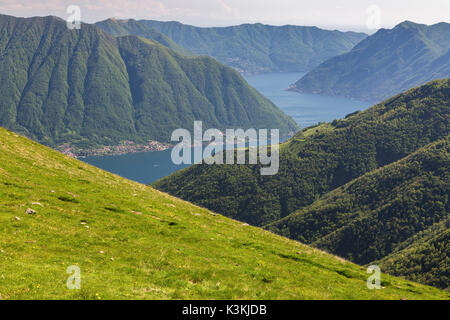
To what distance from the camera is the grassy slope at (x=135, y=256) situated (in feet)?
79.5

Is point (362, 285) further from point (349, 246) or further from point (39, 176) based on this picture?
point (349, 246)

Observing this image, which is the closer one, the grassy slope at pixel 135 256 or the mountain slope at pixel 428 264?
the grassy slope at pixel 135 256

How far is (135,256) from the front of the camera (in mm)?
30688

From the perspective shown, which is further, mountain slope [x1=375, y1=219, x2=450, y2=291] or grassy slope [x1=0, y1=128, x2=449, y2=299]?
mountain slope [x1=375, y1=219, x2=450, y2=291]

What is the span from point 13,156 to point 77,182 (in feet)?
38.6

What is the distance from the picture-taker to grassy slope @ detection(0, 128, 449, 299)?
24.2 meters

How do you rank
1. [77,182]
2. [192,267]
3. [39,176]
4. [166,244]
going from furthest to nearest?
[77,182] → [39,176] → [166,244] → [192,267]

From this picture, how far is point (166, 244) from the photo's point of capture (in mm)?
35062

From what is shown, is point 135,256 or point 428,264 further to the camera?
point 428,264

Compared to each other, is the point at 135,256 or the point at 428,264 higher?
A: the point at 428,264
